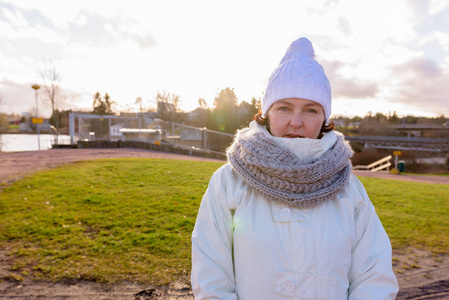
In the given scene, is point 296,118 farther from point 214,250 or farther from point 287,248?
point 214,250

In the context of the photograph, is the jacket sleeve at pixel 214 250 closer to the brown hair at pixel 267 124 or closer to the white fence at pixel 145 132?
the brown hair at pixel 267 124

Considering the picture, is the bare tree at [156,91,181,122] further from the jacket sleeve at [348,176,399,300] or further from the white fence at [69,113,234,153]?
the jacket sleeve at [348,176,399,300]

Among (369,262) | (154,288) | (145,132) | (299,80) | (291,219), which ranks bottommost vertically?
(154,288)

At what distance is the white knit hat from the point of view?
5.25ft

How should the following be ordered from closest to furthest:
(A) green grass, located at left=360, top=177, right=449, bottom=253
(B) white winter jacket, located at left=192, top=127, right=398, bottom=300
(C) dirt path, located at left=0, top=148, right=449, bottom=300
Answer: (B) white winter jacket, located at left=192, top=127, right=398, bottom=300, (C) dirt path, located at left=0, top=148, right=449, bottom=300, (A) green grass, located at left=360, top=177, right=449, bottom=253

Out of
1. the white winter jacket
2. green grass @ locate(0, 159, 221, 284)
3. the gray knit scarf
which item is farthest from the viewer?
green grass @ locate(0, 159, 221, 284)

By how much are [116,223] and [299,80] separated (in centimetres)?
418

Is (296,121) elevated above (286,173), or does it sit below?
above

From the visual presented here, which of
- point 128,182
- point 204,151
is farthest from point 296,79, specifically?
point 204,151

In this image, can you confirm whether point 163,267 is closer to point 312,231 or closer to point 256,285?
point 256,285

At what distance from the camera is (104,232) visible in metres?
4.41

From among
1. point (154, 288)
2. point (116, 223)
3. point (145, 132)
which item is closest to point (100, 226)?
point (116, 223)

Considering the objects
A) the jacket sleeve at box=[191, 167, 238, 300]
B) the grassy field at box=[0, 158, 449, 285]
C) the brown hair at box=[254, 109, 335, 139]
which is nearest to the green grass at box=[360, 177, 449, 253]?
the grassy field at box=[0, 158, 449, 285]

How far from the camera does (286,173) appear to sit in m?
1.46
